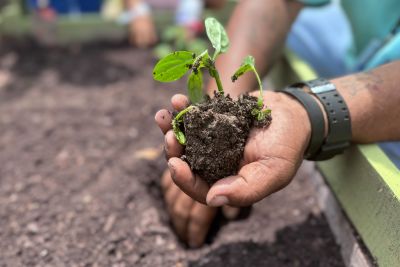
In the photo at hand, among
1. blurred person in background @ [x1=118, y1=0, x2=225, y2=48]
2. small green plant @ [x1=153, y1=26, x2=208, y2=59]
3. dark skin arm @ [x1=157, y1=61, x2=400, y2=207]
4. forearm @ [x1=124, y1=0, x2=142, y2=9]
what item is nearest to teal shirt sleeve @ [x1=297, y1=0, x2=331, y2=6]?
dark skin arm @ [x1=157, y1=61, x2=400, y2=207]

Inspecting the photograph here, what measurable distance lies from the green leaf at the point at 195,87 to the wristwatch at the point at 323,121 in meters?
0.22

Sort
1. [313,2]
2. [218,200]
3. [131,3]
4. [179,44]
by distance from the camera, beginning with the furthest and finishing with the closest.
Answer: [131,3] < [179,44] < [313,2] < [218,200]

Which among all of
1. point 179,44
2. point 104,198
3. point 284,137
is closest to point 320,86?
point 284,137

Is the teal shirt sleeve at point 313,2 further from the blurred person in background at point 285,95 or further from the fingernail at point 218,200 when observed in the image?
the fingernail at point 218,200

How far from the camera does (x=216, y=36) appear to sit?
0.96 metres

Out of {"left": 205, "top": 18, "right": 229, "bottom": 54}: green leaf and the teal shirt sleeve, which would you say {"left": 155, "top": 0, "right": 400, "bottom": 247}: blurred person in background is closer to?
the teal shirt sleeve

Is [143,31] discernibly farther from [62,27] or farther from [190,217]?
[190,217]

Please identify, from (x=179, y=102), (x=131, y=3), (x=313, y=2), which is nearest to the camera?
(x=179, y=102)

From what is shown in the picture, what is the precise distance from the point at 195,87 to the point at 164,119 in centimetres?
12

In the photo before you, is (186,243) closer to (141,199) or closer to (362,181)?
(141,199)

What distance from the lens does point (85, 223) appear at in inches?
50.6

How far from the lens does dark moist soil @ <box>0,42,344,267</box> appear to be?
121 cm

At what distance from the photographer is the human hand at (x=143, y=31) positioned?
7.91 ft

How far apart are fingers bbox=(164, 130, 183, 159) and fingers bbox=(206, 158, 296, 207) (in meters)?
0.10
